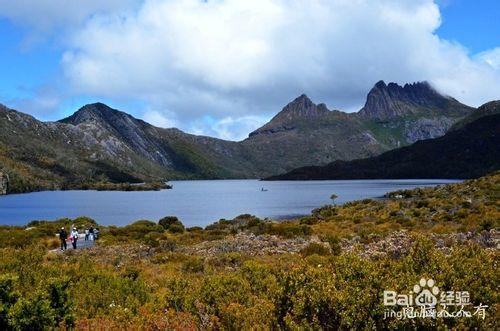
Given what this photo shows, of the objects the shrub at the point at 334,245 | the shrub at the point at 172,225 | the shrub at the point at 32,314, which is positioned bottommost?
the shrub at the point at 172,225

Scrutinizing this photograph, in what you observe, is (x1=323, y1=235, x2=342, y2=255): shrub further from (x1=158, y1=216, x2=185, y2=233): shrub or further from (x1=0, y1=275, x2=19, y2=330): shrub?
(x1=158, y1=216, x2=185, y2=233): shrub

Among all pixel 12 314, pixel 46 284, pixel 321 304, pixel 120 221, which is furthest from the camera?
pixel 120 221

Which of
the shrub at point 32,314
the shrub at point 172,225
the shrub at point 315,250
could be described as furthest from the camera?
the shrub at point 172,225

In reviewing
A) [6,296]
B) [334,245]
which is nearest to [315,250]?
[334,245]

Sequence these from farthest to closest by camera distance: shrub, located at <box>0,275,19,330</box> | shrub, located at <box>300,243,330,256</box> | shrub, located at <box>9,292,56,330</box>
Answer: shrub, located at <box>300,243,330,256</box> < shrub, located at <box>0,275,19,330</box> < shrub, located at <box>9,292,56,330</box>

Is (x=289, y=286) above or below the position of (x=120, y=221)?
above

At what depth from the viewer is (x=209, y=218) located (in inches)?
3679

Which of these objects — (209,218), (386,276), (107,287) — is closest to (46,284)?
(107,287)

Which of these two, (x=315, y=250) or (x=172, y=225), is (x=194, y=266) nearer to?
(x=315, y=250)

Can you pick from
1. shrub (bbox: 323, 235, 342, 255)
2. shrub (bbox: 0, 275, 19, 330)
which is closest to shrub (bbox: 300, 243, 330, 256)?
shrub (bbox: 323, 235, 342, 255)

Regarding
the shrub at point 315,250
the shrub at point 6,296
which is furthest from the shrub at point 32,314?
the shrub at point 315,250

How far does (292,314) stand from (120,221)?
89470mm

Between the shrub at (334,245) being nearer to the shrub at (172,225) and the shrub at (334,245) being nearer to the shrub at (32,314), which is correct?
the shrub at (32,314)

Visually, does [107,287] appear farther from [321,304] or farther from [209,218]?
[209,218]
